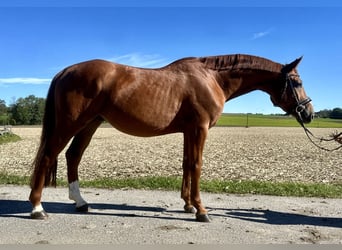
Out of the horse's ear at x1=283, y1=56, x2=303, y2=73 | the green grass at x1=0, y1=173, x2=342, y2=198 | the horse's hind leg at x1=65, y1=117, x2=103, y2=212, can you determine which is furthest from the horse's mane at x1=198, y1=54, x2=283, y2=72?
the green grass at x1=0, y1=173, x2=342, y2=198

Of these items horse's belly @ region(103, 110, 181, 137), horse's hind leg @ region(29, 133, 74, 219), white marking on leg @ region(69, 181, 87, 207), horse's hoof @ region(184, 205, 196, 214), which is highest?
horse's belly @ region(103, 110, 181, 137)

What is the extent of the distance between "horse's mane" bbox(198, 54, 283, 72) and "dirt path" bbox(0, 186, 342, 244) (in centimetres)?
256

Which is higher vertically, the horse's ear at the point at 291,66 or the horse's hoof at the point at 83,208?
the horse's ear at the point at 291,66

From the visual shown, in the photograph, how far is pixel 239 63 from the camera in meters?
5.90

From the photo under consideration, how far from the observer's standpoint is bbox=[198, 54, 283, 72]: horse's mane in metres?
5.86

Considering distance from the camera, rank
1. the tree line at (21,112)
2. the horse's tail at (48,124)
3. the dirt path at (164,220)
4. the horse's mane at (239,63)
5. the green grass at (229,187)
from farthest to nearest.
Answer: the tree line at (21,112), the green grass at (229,187), the horse's mane at (239,63), the horse's tail at (48,124), the dirt path at (164,220)

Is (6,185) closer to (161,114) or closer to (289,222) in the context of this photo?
(161,114)

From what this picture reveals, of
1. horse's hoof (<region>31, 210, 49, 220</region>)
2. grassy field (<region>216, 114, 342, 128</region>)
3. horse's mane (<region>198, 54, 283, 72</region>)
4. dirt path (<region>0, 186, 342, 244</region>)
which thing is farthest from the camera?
grassy field (<region>216, 114, 342, 128</region>)

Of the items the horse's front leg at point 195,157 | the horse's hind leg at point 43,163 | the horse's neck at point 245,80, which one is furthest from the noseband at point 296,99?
the horse's hind leg at point 43,163

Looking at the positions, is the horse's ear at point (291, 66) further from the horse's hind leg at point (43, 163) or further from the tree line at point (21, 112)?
the tree line at point (21, 112)

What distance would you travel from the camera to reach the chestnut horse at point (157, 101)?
5.24 m

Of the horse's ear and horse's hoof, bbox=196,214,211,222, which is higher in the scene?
the horse's ear

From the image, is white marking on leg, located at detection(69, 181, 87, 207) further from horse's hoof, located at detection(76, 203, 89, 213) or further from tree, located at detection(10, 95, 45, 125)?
tree, located at detection(10, 95, 45, 125)

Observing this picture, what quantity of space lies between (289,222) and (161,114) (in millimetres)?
2671
